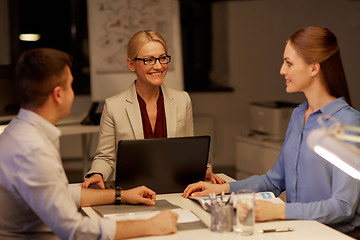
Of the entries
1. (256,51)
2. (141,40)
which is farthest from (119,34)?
(141,40)

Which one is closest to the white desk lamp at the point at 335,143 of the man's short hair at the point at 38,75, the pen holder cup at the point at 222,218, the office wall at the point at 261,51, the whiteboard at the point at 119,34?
the pen holder cup at the point at 222,218

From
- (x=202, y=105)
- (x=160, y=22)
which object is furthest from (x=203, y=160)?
(x=202, y=105)

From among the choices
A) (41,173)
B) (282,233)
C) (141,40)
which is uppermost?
(141,40)

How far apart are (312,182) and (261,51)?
170 inches

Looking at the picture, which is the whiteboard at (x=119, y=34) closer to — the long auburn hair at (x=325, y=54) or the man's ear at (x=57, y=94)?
the long auburn hair at (x=325, y=54)

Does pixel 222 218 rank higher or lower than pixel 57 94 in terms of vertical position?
lower

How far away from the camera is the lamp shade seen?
1.58m

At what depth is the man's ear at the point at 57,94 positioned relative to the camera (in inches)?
74.0

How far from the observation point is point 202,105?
6.57 meters

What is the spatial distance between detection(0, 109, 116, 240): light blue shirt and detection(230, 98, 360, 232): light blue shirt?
785mm

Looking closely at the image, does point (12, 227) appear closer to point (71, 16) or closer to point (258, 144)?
point (258, 144)

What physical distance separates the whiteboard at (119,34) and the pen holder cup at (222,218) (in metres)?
3.10

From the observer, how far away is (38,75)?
72.9 inches

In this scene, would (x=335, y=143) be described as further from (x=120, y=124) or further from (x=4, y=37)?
(x=4, y=37)
